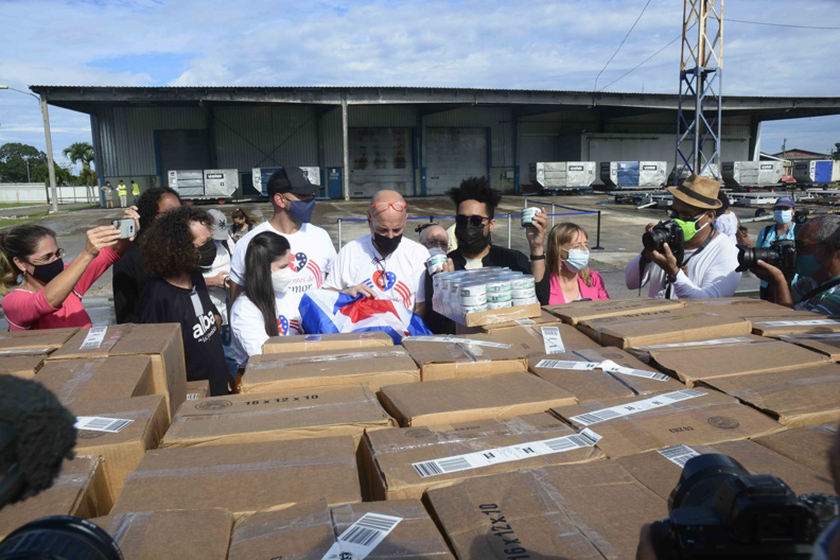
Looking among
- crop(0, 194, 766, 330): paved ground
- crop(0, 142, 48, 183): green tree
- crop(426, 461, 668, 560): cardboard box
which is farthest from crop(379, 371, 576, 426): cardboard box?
crop(0, 142, 48, 183): green tree

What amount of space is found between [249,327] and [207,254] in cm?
131

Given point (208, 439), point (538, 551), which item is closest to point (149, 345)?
point (208, 439)

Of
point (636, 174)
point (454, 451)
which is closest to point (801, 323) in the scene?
point (454, 451)

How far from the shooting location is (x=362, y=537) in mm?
1098

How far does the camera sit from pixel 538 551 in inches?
42.6

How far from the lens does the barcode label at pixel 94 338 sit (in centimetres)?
218

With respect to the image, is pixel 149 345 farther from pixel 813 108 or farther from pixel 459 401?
pixel 813 108

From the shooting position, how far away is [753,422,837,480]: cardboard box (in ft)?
4.53

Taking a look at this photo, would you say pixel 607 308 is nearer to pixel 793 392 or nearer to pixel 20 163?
pixel 793 392

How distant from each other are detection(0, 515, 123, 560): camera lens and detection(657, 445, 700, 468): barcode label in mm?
1250

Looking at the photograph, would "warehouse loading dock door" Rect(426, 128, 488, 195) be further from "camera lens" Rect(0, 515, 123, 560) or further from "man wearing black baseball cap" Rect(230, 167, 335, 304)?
"camera lens" Rect(0, 515, 123, 560)

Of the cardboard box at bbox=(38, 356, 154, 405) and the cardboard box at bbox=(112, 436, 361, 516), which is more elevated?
the cardboard box at bbox=(38, 356, 154, 405)

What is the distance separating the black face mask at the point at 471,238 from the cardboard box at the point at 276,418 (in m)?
1.91

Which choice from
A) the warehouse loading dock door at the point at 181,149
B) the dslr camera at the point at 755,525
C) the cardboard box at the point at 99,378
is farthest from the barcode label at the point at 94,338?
the warehouse loading dock door at the point at 181,149
